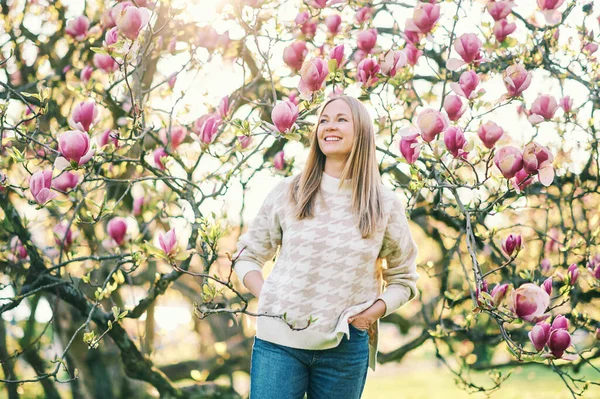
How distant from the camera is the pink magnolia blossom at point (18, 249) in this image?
9.53ft

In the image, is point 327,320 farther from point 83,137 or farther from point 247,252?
point 83,137

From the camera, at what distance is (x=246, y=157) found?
225 cm

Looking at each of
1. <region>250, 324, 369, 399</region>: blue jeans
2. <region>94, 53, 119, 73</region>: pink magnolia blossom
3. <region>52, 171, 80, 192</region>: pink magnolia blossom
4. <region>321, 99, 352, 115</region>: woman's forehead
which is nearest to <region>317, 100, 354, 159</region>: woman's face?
<region>321, 99, 352, 115</region>: woman's forehead

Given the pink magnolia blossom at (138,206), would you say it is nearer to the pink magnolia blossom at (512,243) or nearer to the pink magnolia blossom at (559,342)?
the pink magnolia blossom at (512,243)

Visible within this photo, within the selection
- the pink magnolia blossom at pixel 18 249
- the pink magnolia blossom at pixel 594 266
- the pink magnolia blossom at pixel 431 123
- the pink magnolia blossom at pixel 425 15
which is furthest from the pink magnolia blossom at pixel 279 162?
the pink magnolia blossom at pixel 594 266

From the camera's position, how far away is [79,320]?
380cm

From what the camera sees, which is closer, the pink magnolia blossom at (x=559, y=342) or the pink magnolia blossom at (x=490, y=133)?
the pink magnolia blossom at (x=559, y=342)

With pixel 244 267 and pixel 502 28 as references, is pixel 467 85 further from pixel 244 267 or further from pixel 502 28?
pixel 244 267

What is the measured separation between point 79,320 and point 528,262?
8.29 feet

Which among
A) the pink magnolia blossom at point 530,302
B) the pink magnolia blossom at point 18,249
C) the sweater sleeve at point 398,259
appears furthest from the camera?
the pink magnolia blossom at point 18,249

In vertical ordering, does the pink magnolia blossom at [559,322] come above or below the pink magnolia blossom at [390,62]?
below

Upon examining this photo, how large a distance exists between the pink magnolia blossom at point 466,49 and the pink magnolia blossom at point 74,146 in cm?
111

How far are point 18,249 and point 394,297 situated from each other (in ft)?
6.01

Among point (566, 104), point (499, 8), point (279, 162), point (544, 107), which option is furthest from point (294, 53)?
point (566, 104)
